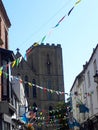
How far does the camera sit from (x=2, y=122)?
21.9 metres

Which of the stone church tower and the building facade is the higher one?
the stone church tower

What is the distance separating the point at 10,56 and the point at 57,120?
46.7 m

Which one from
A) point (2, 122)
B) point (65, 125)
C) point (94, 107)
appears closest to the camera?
point (2, 122)

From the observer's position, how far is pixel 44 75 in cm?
9162

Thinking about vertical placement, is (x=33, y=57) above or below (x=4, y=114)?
above

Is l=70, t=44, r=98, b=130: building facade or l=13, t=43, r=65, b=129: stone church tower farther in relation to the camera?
l=13, t=43, r=65, b=129: stone church tower

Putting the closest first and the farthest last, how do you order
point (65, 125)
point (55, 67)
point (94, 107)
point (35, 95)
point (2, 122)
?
point (2, 122) → point (94, 107) → point (65, 125) → point (35, 95) → point (55, 67)

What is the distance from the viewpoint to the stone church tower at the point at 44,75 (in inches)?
3467

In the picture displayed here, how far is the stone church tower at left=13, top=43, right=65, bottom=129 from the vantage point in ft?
289

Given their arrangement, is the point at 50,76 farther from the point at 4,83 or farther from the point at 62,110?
the point at 4,83

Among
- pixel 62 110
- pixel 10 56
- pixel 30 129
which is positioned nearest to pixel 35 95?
pixel 62 110

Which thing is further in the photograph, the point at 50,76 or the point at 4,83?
the point at 50,76

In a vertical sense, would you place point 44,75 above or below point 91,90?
above

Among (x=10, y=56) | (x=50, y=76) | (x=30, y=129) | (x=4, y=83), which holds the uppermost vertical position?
(x=50, y=76)
